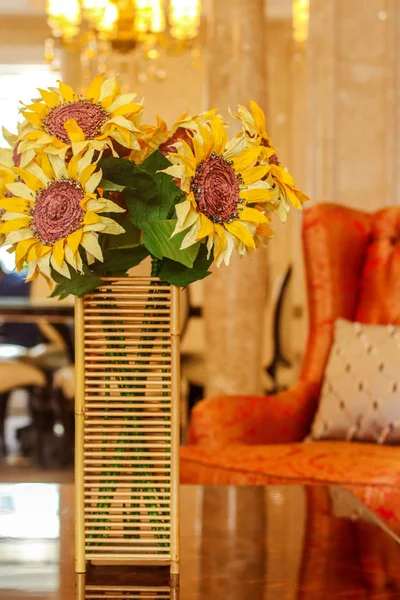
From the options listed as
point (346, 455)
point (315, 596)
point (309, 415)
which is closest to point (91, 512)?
point (315, 596)

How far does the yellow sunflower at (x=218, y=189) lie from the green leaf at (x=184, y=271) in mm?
55

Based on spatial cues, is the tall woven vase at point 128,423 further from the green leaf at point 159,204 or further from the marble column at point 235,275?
the marble column at point 235,275

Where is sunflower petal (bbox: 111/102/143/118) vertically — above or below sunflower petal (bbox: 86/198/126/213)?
above

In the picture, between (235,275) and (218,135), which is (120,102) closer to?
(218,135)

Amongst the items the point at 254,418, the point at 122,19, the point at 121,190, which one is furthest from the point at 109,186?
the point at 122,19

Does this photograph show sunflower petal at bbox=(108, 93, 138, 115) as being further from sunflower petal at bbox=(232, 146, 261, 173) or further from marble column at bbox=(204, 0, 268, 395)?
marble column at bbox=(204, 0, 268, 395)

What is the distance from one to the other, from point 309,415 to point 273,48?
19.1 feet

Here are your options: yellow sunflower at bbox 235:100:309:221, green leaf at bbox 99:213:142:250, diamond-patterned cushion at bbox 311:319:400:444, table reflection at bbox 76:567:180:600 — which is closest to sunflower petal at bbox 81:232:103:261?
green leaf at bbox 99:213:142:250

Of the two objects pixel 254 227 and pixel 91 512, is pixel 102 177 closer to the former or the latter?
pixel 254 227

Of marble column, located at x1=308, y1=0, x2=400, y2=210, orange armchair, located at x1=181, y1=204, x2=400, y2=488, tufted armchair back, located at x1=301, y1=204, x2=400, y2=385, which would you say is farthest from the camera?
marble column, located at x1=308, y1=0, x2=400, y2=210

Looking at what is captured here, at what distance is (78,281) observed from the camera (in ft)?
3.54

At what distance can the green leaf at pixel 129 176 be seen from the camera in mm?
1054

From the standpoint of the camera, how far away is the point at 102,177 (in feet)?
3.48

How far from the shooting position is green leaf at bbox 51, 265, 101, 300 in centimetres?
107
